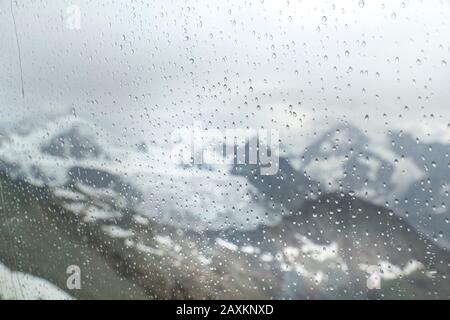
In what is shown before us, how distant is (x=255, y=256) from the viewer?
145 centimetres

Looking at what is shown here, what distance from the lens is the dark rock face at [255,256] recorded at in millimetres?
1307

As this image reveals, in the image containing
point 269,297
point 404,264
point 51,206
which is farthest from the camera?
point 51,206

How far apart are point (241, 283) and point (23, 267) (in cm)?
84

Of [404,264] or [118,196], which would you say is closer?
[404,264]

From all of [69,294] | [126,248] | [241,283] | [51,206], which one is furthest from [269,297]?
[51,206]

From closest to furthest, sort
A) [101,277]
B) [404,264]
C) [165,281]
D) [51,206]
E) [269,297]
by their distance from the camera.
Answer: [404,264]
[269,297]
[165,281]
[101,277]
[51,206]

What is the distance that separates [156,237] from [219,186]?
0.25 metres

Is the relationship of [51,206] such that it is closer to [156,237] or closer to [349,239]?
[156,237]

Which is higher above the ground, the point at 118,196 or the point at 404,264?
the point at 118,196

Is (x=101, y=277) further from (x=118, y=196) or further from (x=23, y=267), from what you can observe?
(x=23, y=267)

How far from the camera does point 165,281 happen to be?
155 cm

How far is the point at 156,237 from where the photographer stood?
1562mm

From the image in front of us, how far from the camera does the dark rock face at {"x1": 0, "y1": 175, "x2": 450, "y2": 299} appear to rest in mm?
1307
